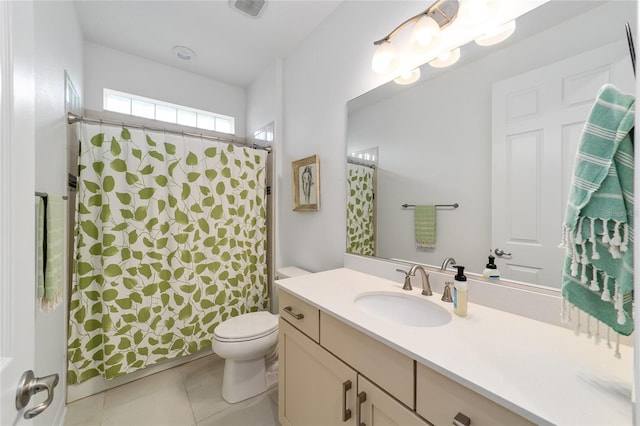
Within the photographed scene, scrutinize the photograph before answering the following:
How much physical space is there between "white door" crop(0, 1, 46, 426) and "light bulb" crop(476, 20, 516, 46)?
1.41 meters

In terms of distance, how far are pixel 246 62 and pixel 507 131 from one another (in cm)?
229

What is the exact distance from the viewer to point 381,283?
51.7 inches

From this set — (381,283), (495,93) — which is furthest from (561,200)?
(381,283)

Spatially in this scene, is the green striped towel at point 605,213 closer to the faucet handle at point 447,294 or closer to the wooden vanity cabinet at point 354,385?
the wooden vanity cabinet at point 354,385

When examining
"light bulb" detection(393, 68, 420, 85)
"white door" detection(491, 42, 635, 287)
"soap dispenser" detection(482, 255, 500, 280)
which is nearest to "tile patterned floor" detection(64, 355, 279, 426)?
"soap dispenser" detection(482, 255, 500, 280)

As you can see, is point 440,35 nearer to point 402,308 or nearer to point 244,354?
point 402,308

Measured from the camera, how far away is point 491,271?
1007 mm

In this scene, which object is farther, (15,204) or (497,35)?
(497,35)

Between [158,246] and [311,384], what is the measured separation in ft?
4.96

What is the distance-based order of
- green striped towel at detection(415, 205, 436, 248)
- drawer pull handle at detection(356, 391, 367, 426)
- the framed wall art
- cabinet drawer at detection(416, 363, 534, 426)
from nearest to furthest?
cabinet drawer at detection(416, 363, 534, 426)
drawer pull handle at detection(356, 391, 367, 426)
green striped towel at detection(415, 205, 436, 248)
the framed wall art

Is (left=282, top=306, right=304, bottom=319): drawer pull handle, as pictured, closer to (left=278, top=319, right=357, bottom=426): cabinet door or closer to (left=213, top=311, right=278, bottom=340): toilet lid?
(left=278, top=319, right=357, bottom=426): cabinet door

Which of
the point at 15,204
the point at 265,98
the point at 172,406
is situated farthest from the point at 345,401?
the point at 265,98

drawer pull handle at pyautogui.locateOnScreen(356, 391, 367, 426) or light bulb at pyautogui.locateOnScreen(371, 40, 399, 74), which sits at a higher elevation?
light bulb at pyautogui.locateOnScreen(371, 40, 399, 74)

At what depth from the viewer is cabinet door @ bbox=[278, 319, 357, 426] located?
3.00 feet
